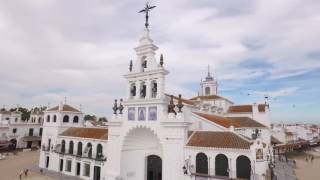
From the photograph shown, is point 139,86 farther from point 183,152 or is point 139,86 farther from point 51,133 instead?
point 51,133

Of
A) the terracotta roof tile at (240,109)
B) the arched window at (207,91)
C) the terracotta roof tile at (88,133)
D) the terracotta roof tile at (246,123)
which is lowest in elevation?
the terracotta roof tile at (88,133)

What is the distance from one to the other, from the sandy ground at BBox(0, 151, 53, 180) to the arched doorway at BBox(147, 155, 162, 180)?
43.3 feet

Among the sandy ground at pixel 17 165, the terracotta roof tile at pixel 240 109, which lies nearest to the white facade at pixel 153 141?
the sandy ground at pixel 17 165

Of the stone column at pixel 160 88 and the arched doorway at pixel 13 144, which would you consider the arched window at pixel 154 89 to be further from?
the arched doorway at pixel 13 144

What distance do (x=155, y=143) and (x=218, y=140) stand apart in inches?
260

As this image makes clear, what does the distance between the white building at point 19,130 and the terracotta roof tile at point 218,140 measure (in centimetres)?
4504

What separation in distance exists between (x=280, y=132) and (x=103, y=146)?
52098 millimetres

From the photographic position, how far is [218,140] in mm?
22375

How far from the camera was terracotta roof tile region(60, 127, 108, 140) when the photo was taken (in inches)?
1248

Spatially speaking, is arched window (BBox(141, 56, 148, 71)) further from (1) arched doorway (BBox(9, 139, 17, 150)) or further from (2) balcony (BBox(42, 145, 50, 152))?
(1) arched doorway (BBox(9, 139, 17, 150))

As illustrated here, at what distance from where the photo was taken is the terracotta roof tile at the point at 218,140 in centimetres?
2099

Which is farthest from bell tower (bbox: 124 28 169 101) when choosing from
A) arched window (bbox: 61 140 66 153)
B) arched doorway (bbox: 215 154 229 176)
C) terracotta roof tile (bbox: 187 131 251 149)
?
arched window (bbox: 61 140 66 153)

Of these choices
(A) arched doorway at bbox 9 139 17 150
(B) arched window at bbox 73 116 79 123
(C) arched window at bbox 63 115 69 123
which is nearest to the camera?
(C) arched window at bbox 63 115 69 123

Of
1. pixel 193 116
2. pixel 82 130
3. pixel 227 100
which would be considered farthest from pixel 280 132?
pixel 82 130
